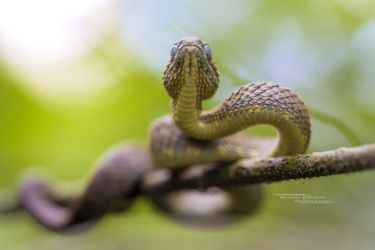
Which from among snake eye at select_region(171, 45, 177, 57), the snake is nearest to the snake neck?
the snake

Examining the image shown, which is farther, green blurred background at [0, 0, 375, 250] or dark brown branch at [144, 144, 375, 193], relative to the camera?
green blurred background at [0, 0, 375, 250]

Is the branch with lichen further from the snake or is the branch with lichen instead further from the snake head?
the snake head

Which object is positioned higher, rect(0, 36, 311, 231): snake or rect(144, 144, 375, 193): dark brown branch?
rect(0, 36, 311, 231): snake

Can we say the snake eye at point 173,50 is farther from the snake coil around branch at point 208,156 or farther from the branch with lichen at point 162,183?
the branch with lichen at point 162,183

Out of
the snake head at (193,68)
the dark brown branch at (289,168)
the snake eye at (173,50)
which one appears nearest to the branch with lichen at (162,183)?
the dark brown branch at (289,168)

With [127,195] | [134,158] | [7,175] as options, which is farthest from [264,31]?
[7,175]

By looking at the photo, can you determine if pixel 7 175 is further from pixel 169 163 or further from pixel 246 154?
pixel 246 154

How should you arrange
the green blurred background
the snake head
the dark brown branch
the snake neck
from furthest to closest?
the green blurred background < the snake neck < the snake head < the dark brown branch

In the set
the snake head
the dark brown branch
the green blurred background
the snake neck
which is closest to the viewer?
the dark brown branch
